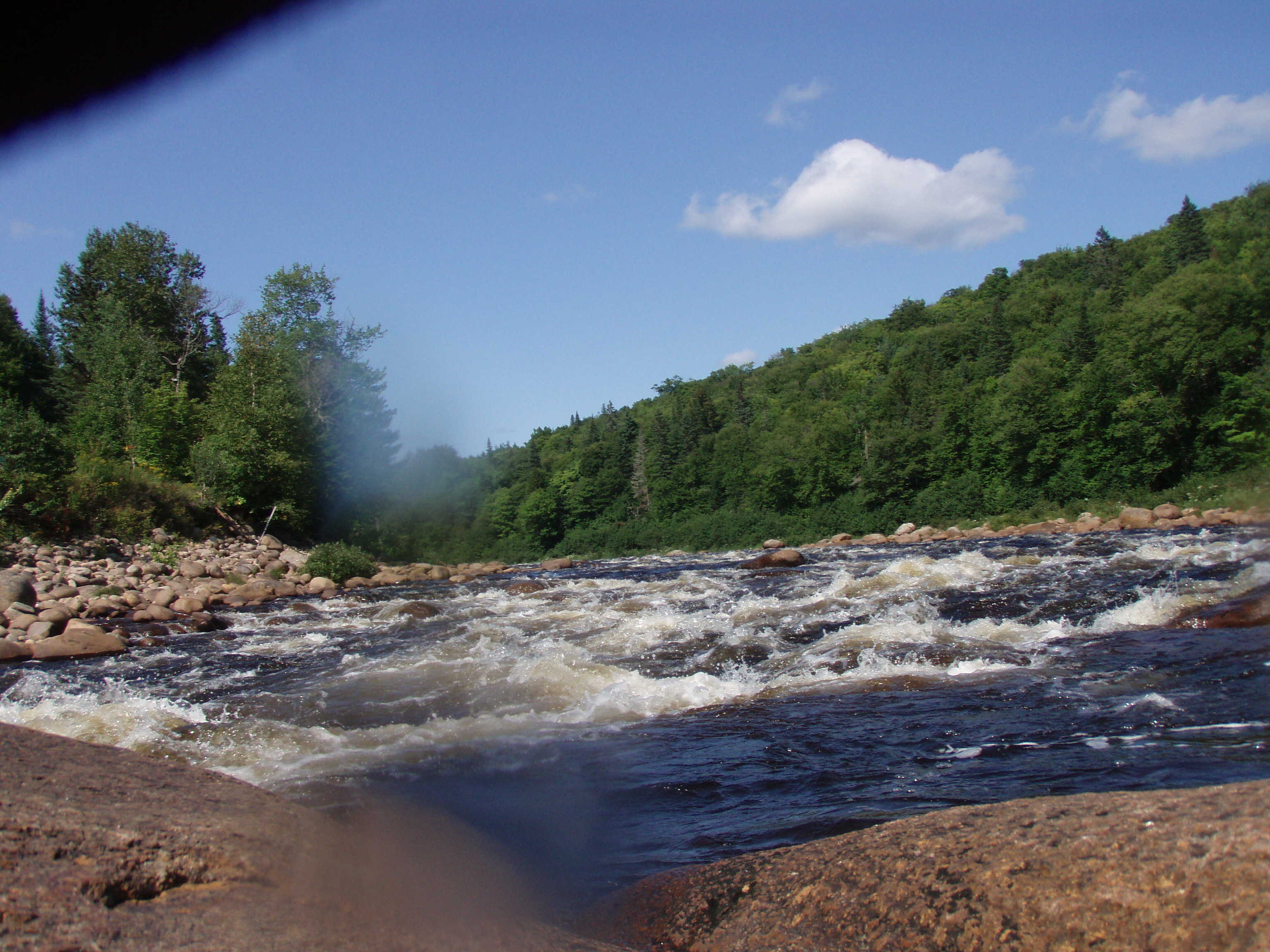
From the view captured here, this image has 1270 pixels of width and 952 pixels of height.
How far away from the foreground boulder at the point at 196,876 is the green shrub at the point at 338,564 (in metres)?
25.2

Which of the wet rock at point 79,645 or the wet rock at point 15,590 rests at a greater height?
the wet rock at point 15,590

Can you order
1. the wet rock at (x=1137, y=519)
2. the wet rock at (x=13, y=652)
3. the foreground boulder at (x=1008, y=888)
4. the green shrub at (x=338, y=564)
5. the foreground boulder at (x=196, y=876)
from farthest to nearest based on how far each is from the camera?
the wet rock at (x=1137, y=519) → the green shrub at (x=338, y=564) → the wet rock at (x=13, y=652) → the foreground boulder at (x=1008, y=888) → the foreground boulder at (x=196, y=876)

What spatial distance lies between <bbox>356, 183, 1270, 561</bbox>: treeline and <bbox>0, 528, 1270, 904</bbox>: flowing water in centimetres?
2902

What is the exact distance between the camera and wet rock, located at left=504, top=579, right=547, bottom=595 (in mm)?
20844

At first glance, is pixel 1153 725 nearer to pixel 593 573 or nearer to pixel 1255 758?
pixel 1255 758

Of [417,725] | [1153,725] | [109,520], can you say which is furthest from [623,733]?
[109,520]

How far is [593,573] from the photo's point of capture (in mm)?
31531

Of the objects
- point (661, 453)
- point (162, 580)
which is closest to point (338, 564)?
point (162, 580)

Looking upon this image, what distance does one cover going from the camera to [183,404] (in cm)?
3616

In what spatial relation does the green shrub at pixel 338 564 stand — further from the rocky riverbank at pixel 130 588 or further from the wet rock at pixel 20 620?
the wet rock at pixel 20 620

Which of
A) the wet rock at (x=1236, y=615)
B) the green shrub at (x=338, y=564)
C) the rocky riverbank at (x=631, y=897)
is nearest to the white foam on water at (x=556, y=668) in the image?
the wet rock at (x=1236, y=615)

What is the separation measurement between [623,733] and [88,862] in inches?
192

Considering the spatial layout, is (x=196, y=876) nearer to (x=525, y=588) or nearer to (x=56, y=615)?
(x=56, y=615)

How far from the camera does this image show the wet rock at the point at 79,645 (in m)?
12.6
